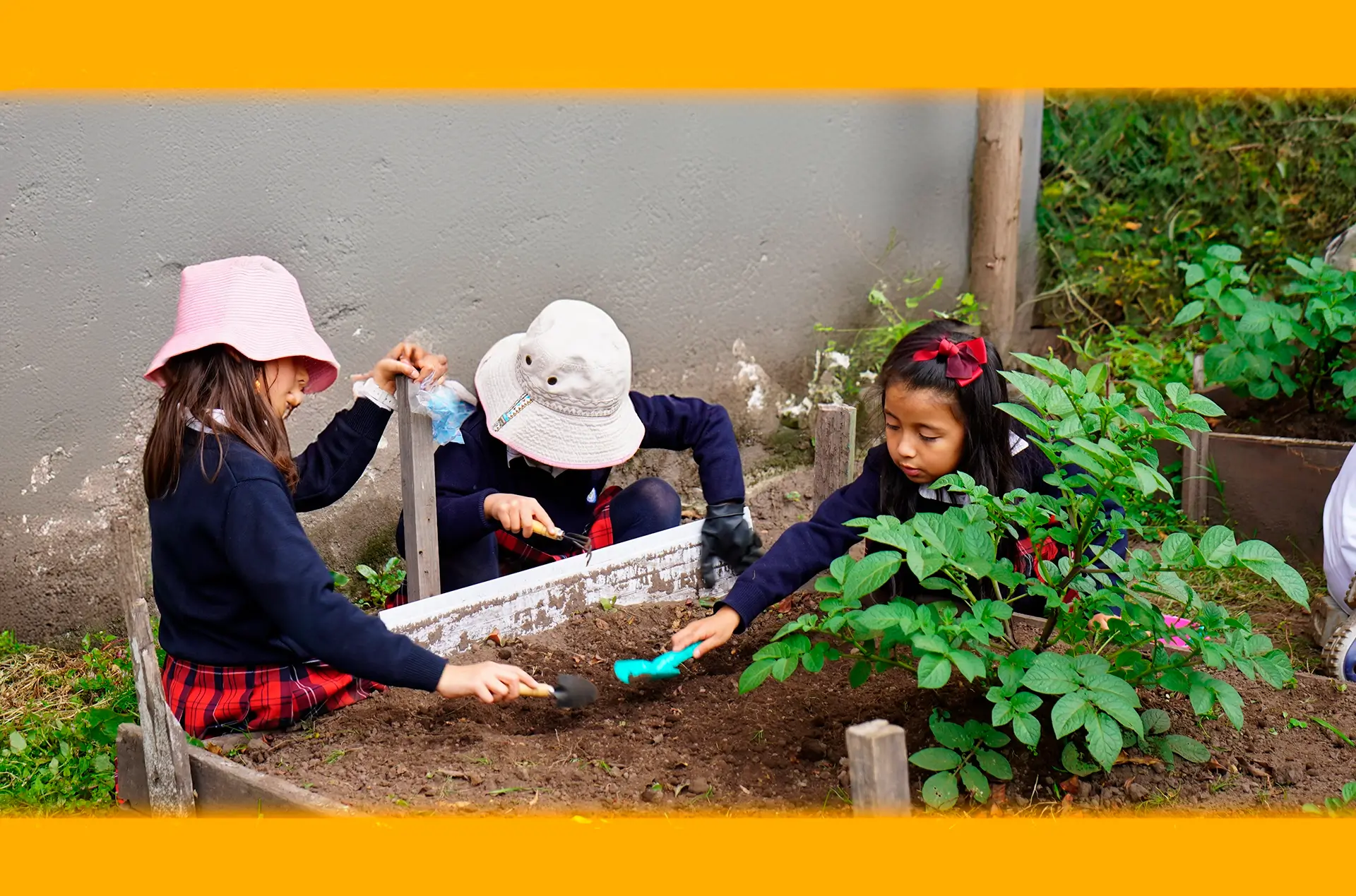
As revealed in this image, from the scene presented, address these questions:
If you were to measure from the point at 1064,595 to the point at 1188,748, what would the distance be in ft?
1.23

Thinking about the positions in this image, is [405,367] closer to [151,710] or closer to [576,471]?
[576,471]

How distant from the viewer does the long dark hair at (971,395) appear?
8.55 ft

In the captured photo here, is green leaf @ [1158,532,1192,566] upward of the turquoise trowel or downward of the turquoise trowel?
upward

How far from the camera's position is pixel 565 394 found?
9.85 feet

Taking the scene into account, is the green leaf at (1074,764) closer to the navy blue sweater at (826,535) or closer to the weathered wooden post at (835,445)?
the navy blue sweater at (826,535)

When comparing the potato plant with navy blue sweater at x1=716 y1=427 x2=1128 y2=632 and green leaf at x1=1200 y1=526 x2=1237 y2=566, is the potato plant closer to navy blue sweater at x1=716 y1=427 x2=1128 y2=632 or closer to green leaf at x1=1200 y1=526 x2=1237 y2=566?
green leaf at x1=1200 y1=526 x2=1237 y2=566

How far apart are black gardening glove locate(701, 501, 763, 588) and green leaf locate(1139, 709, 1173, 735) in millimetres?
1088

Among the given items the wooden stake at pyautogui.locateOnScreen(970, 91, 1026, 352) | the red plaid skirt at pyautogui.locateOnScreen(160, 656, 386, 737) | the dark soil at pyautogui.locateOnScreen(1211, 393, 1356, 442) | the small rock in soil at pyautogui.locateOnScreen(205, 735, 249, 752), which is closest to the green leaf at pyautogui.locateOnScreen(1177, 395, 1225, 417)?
the red plaid skirt at pyautogui.locateOnScreen(160, 656, 386, 737)

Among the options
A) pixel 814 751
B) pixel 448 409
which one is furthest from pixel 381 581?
pixel 814 751

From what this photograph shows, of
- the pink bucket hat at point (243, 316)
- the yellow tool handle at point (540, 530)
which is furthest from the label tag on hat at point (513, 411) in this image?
the pink bucket hat at point (243, 316)

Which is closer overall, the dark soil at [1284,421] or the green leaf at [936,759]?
the green leaf at [936,759]

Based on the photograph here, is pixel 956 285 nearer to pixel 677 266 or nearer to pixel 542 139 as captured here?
pixel 677 266

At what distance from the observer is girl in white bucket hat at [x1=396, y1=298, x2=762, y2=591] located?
9.80 feet

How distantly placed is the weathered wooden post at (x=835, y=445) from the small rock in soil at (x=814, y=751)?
2.99ft
